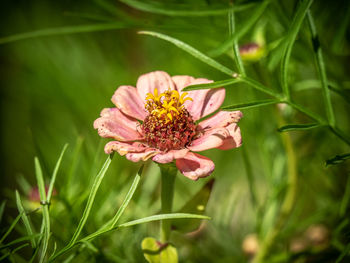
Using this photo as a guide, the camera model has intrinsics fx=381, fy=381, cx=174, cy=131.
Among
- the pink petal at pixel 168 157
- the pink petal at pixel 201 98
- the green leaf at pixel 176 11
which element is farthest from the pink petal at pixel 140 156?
the green leaf at pixel 176 11

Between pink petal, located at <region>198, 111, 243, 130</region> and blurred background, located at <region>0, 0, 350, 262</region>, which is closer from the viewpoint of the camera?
pink petal, located at <region>198, 111, 243, 130</region>

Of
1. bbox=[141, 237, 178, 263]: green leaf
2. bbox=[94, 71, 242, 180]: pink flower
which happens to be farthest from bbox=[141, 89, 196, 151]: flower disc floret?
bbox=[141, 237, 178, 263]: green leaf

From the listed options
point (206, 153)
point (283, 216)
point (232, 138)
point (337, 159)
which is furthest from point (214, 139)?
point (206, 153)

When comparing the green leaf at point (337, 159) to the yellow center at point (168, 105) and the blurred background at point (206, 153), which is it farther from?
the yellow center at point (168, 105)

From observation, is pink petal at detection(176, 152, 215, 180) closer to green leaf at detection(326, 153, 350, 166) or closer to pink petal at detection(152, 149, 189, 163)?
pink petal at detection(152, 149, 189, 163)

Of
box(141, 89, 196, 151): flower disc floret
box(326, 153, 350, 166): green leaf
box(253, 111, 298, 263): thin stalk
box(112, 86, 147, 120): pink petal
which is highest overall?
box(112, 86, 147, 120): pink petal

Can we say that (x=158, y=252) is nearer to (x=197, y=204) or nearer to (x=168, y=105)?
(x=197, y=204)
